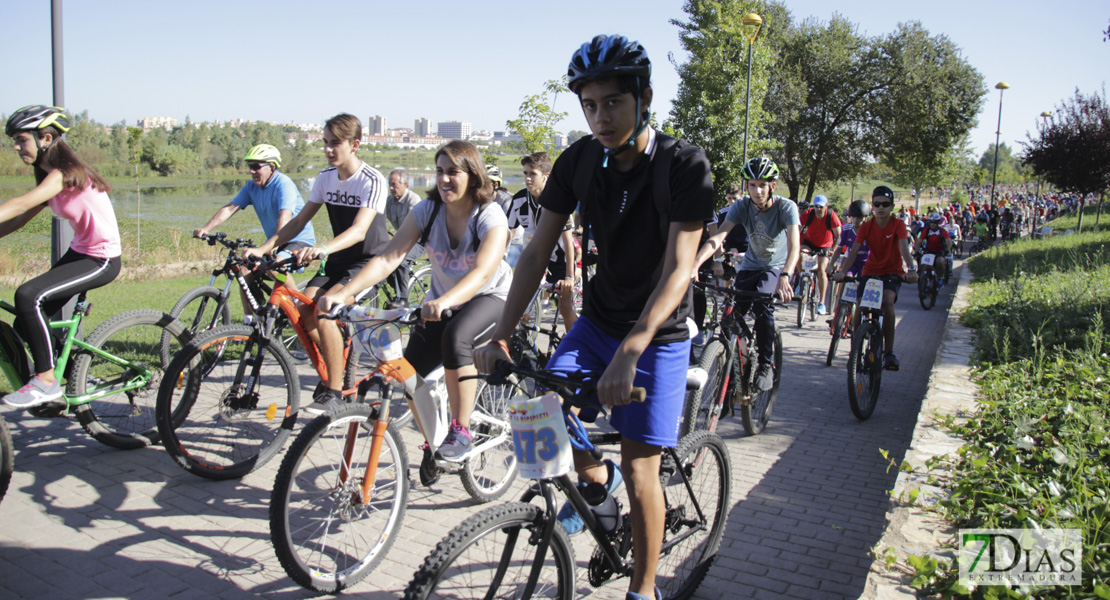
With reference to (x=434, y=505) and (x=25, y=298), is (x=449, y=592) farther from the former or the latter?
(x=25, y=298)

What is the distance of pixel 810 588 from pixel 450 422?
201cm

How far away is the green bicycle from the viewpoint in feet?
15.4

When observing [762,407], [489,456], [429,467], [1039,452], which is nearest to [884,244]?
[762,407]

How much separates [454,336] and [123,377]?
268 cm

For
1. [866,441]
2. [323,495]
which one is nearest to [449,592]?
[323,495]

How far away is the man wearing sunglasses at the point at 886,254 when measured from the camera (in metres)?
7.12

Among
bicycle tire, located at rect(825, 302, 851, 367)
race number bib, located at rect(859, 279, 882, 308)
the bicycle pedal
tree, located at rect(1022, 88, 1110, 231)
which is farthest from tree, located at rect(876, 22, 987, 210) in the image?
the bicycle pedal

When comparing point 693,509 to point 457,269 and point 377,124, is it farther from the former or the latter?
point 377,124

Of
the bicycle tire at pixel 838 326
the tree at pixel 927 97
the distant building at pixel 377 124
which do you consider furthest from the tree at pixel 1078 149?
the distant building at pixel 377 124

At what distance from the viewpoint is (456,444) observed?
4.02 m

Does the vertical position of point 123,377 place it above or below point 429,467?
above

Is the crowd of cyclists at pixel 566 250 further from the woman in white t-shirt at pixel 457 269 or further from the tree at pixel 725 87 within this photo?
the tree at pixel 725 87

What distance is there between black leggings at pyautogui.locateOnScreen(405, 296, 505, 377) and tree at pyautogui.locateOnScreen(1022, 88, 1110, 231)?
3188 cm

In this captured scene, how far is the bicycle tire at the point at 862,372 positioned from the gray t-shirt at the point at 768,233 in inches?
38.4
